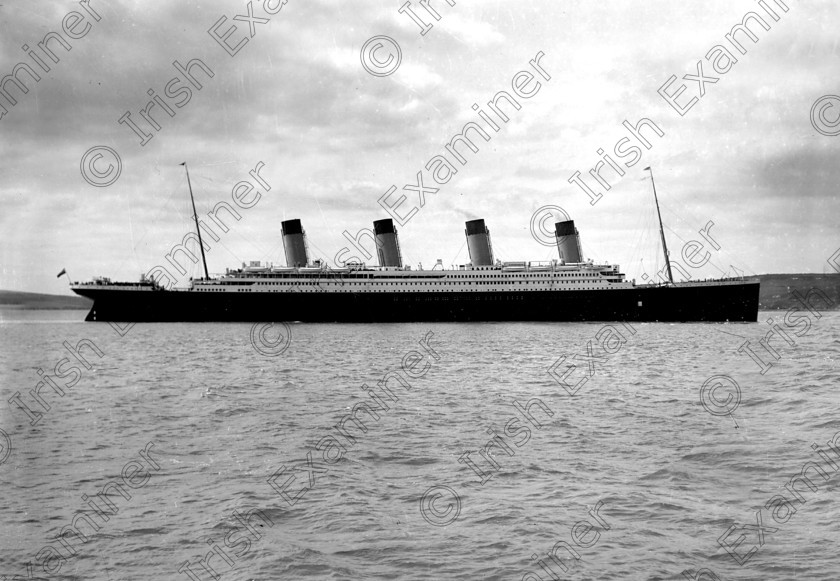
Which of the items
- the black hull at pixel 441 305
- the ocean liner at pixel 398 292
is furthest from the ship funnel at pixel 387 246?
the black hull at pixel 441 305

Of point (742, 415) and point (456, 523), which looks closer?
point (456, 523)

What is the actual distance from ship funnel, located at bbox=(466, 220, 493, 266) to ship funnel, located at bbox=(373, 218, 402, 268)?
6.56 metres

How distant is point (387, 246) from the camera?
195 feet

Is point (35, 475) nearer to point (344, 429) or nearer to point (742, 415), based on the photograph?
point (344, 429)

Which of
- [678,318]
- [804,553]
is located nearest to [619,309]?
[678,318]

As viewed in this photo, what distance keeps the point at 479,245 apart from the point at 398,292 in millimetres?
8470

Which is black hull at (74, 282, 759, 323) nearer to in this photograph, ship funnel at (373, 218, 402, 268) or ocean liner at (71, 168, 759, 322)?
ocean liner at (71, 168, 759, 322)

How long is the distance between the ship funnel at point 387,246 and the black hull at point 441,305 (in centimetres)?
334

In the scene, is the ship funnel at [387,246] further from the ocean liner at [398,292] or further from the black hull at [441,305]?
the black hull at [441,305]

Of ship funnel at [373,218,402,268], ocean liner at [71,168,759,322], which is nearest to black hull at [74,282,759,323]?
ocean liner at [71,168,759,322]

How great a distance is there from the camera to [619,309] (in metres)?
54.6

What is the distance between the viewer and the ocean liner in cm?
5519

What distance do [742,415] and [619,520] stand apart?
6035 millimetres

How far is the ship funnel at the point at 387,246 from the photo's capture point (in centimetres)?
5881
